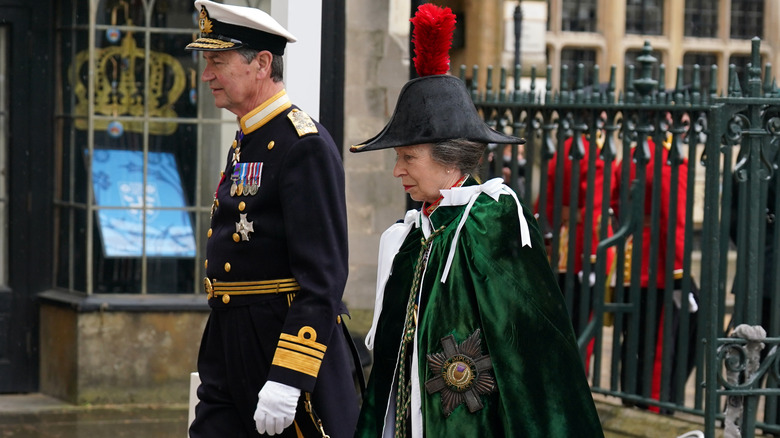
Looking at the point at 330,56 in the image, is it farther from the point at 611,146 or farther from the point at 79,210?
the point at 79,210

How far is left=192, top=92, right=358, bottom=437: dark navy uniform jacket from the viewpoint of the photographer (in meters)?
3.90

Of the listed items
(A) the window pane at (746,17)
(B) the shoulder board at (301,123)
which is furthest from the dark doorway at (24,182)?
(A) the window pane at (746,17)

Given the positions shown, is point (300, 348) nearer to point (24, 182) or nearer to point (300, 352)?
point (300, 352)

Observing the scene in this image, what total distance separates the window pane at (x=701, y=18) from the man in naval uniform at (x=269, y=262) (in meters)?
10.8

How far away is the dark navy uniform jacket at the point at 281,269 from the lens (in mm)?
3898

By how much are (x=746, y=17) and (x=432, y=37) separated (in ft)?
38.1

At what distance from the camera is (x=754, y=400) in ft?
17.4

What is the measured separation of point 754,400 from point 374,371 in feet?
6.72

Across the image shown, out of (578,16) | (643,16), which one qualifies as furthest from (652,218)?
(643,16)

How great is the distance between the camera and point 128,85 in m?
7.41

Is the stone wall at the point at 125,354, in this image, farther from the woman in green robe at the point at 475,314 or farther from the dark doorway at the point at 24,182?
the woman in green robe at the point at 475,314

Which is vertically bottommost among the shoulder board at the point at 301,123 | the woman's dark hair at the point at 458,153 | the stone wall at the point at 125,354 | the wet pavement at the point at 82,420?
the wet pavement at the point at 82,420

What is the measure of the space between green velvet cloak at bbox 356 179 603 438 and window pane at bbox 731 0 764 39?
1150cm

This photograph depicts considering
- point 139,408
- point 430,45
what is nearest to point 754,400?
point 430,45
